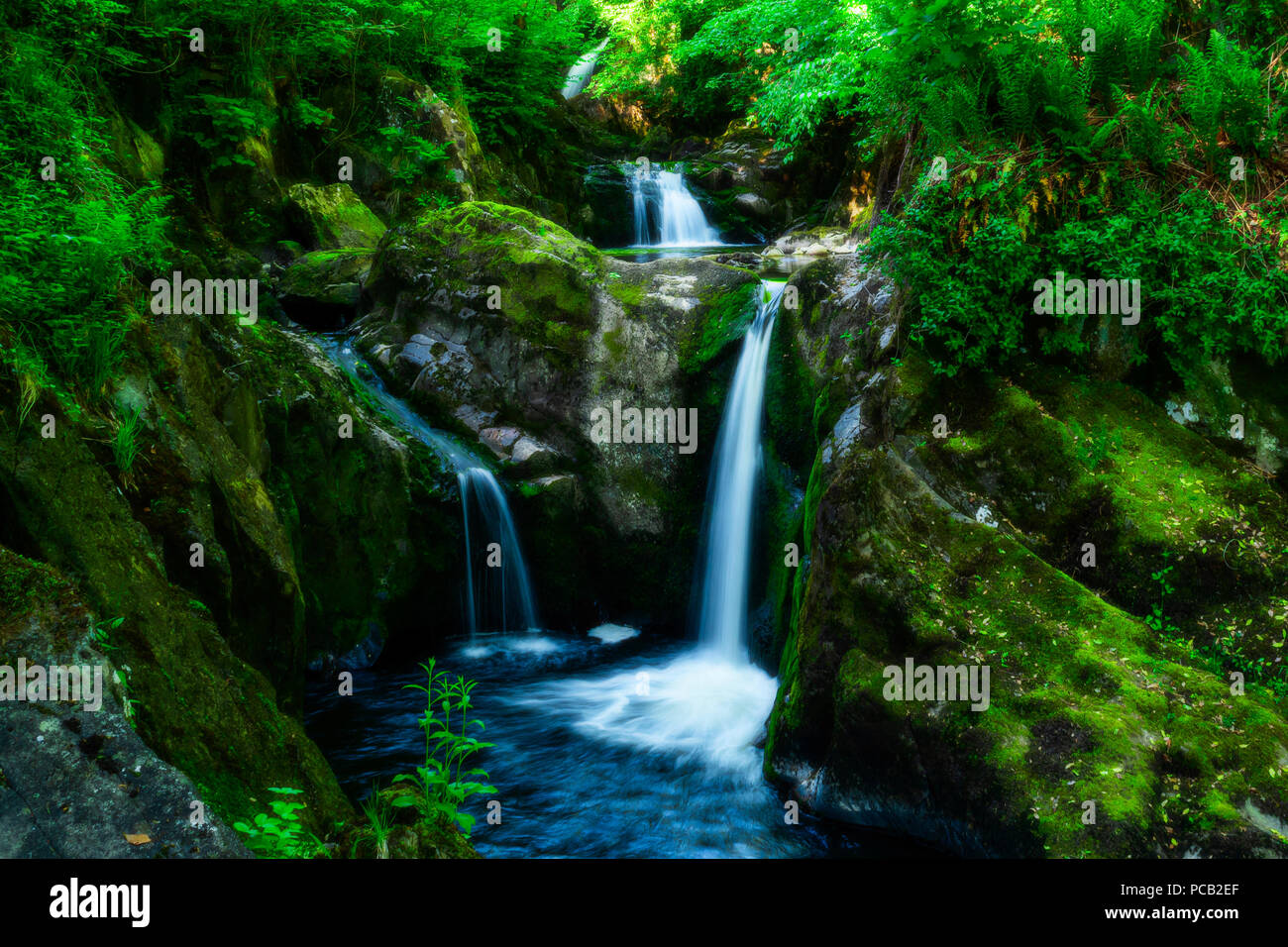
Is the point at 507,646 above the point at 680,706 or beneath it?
above

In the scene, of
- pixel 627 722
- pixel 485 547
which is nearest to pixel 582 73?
pixel 485 547

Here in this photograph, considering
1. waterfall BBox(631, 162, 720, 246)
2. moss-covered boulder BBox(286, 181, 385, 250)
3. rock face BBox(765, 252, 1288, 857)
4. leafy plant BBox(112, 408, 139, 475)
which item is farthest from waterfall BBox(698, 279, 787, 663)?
→ waterfall BBox(631, 162, 720, 246)

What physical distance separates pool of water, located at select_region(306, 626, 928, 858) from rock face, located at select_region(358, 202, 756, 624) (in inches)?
44.1

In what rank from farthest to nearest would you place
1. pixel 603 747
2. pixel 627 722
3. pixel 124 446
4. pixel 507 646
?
1. pixel 507 646
2. pixel 627 722
3. pixel 603 747
4. pixel 124 446

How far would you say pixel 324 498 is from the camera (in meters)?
8.71

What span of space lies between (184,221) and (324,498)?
13.8 feet

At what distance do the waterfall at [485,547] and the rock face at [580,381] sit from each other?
26 centimetres

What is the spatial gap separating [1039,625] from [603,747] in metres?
3.92

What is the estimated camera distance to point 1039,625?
5.18m

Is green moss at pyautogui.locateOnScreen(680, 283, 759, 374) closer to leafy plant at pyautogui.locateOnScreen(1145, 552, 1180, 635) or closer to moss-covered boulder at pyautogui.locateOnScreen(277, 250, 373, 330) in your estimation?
moss-covered boulder at pyautogui.locateOnScreen(277, 250, 373, 330)

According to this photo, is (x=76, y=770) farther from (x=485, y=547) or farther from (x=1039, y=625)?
(x=485, y=547)
